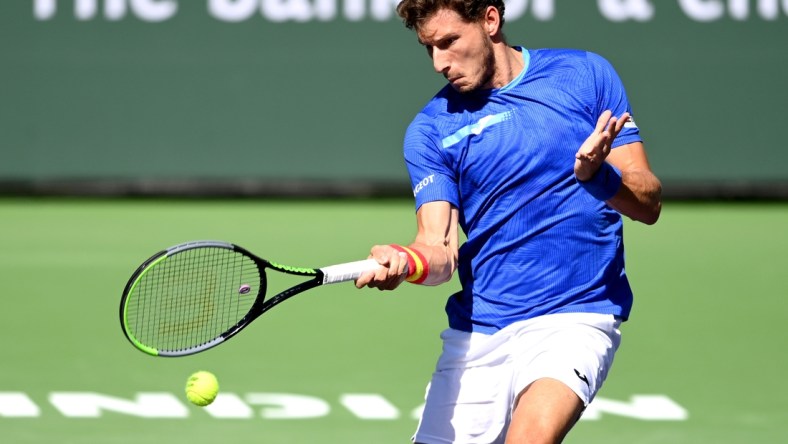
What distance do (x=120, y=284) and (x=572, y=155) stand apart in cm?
529

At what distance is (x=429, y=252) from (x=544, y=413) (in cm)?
68

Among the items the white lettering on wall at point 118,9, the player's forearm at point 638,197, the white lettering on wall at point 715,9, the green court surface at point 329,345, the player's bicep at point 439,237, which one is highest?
the white lettering on wall at point 118,9

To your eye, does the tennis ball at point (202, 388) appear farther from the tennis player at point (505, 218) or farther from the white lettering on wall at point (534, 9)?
the white lettering on wall at point (534, 9)

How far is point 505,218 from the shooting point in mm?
4918

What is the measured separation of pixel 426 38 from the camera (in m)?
4.94

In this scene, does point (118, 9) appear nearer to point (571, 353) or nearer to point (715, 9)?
point (715, 9)

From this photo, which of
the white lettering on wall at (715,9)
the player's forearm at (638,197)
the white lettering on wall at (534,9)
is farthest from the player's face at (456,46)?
the white lettering on wall at (715,9)

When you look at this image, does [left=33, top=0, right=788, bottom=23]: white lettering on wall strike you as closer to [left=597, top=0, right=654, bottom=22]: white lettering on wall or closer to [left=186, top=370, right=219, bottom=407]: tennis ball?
[left=597, top=0, right=654, bottom=22]: white lettering on wall

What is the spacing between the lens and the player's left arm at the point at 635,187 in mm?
4590

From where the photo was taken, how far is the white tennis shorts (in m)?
4.68

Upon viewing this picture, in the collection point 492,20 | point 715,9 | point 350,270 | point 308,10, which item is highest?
point 308,10

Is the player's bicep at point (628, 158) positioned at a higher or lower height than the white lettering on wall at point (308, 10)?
lower

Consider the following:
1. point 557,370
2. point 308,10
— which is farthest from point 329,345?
point 308,10

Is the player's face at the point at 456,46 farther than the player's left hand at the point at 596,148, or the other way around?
the player's face at the point at 456,46
